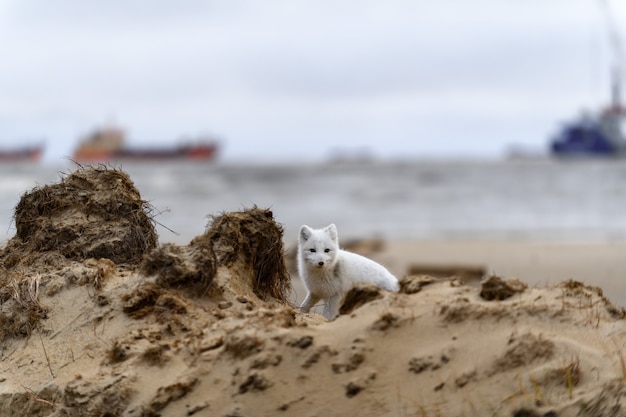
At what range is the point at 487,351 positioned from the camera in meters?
4.98

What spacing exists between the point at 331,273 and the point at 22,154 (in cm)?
10162

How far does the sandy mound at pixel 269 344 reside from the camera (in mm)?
4852

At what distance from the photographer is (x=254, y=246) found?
6809 mm

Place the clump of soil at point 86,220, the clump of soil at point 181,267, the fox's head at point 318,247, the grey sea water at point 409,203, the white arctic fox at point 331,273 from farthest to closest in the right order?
the grey sea water at point 409,203, the fox's head at point 318,247, the white arctic fox at point 331,273, the clump of soil at point 86,220, the clump of soil at point 181,267

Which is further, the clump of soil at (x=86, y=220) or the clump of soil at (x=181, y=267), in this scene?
the clump of soil at (x=86, y=220)

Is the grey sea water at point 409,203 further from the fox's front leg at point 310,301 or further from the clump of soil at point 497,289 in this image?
the clump of soil at point 497,289

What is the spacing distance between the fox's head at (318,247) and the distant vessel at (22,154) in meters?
101

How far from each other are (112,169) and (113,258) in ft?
2.38

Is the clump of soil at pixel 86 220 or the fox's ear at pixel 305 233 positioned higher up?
the clump of soil at pixel 86 220

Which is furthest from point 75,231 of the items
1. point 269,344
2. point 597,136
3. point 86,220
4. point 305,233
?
point 597,136

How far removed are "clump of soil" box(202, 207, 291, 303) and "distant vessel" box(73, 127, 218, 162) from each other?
301ft

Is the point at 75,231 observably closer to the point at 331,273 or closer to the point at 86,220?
the point at 86,220

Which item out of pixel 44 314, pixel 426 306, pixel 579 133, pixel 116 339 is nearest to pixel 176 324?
pixel 116 339

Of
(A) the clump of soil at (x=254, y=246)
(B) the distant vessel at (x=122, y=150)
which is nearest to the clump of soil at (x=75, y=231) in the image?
(A) the clump of soil at (x=254, y=246)
